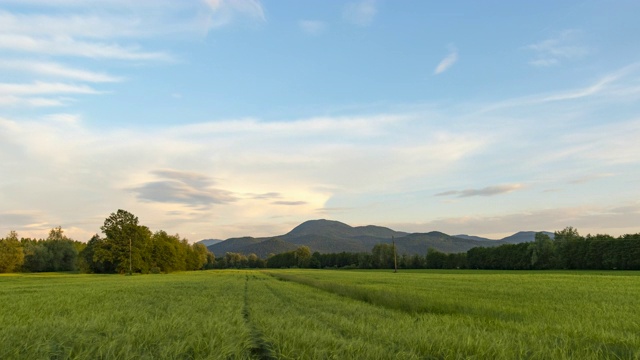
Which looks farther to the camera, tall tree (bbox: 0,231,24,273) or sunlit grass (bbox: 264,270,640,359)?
tall tree (bbox: 0,231,24,273)

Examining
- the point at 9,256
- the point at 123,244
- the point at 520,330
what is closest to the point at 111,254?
the point at 123,244

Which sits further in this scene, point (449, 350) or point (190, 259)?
point (190, 259)

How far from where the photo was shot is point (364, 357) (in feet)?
21.3

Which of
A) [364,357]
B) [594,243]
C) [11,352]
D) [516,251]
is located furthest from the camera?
[516,251]

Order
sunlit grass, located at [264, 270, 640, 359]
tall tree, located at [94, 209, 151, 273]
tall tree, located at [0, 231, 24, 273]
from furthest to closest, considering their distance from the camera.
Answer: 1. tall tree, located at [0, 231, 24, 273]
2. tall tree, located at [94, 209, 151, 273]
3. sunlit grass, located at [264, 270, 640, 359]

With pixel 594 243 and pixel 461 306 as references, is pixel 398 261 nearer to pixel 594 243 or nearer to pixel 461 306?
pixel 594 243

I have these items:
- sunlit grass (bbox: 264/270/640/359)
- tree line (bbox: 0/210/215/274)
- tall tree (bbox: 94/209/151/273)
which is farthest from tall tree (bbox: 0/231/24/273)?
sunlit grass (bbox: 264/270/640/359)

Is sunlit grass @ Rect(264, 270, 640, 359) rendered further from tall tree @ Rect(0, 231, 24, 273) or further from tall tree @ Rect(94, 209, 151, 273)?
tall tree @ Rect(0, 231, 24, 273)

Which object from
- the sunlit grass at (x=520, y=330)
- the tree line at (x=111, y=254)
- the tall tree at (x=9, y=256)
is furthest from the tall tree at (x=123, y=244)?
the sunlit grass at (x=520, y=330)

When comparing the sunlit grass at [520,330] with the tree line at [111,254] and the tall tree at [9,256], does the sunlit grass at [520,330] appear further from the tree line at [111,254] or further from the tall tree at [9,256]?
the tall tree at [9,256]

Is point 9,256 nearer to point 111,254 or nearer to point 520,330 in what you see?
point 111,254

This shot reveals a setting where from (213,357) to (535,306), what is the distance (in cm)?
1528

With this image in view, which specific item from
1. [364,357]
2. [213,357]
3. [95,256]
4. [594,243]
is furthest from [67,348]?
[594,243]

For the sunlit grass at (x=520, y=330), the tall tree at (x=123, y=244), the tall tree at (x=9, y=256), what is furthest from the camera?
the tall tree at (x=9, y=256)
